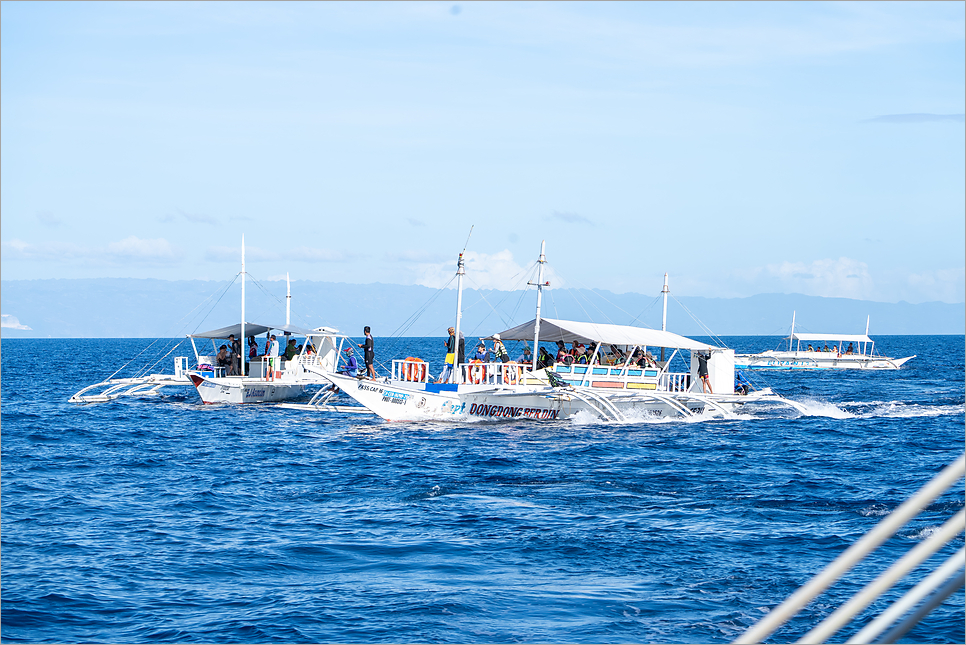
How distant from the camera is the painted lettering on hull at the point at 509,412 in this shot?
105 ft

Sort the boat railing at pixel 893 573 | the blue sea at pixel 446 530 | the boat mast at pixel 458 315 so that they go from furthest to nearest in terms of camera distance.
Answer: the boat mast at pixel 458 315
the blue sea at pixel 446 530
the boat railing at pixel 893 573

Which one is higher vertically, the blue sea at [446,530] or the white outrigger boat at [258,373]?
the white outrigger boat at [258,373]

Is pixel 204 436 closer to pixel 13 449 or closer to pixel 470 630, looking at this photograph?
pixel 13 449

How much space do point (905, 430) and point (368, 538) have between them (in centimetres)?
2544

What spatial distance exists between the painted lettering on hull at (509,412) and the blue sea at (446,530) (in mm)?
671

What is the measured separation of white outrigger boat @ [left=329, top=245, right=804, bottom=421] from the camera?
31266mm

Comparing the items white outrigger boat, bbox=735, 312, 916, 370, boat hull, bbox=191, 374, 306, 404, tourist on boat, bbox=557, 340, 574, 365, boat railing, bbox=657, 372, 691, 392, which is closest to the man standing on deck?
boat hull, bbox=191, 374, 306, 404

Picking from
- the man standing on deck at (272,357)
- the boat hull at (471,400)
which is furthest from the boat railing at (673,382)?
the man standing on deck at (272,357)

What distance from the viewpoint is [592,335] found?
3284 centimetres

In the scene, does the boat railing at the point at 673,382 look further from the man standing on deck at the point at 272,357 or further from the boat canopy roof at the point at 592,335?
the man standing on deck at the point at 272,357

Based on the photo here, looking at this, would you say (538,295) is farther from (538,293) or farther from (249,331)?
(249,331)

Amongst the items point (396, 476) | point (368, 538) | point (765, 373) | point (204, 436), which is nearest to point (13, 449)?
point (204, 436)

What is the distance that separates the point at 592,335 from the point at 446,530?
59.8ft

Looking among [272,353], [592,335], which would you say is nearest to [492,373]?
[592,335]
